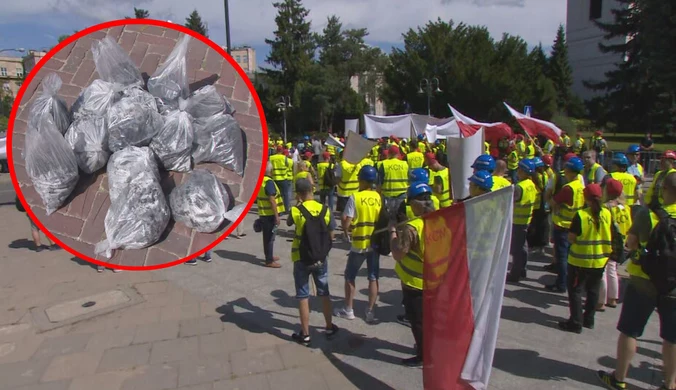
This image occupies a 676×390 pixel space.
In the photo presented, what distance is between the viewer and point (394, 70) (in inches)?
1750

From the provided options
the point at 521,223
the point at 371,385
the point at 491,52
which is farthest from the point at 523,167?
the point at 491,52

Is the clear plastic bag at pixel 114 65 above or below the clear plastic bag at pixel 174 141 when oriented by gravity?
above

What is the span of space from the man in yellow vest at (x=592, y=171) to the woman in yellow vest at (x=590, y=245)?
277 cm

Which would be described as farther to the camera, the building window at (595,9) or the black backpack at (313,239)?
the building window at (595,9)

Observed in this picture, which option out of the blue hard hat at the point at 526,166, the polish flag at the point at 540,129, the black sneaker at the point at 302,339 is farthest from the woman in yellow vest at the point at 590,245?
the polish flag at the point at 540,129

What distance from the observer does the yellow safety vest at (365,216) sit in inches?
191

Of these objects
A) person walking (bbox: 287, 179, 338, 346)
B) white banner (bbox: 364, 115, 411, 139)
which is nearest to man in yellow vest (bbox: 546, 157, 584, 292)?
person walking (bbox: 287, 179, 338, 346)

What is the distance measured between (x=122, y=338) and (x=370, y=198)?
9.06 ft

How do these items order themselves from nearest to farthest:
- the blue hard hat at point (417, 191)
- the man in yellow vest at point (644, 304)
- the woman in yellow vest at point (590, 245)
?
the man in yellow vest at point (644, 304)
the blue hard hat at point (417, 191)
the woman in yellow vest at point (590, 245)

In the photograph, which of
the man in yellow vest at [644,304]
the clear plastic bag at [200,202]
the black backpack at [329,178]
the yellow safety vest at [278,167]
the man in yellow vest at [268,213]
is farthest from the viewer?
the yellow safety vest at [278,167]

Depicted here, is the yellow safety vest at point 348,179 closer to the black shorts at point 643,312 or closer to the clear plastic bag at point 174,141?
the black shorts at point 643,312

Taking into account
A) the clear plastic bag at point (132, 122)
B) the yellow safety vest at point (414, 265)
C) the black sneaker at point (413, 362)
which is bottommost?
the black sneaker at point (413, 362)

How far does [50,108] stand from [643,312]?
4037 millimetres

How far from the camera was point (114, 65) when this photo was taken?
275 cm
